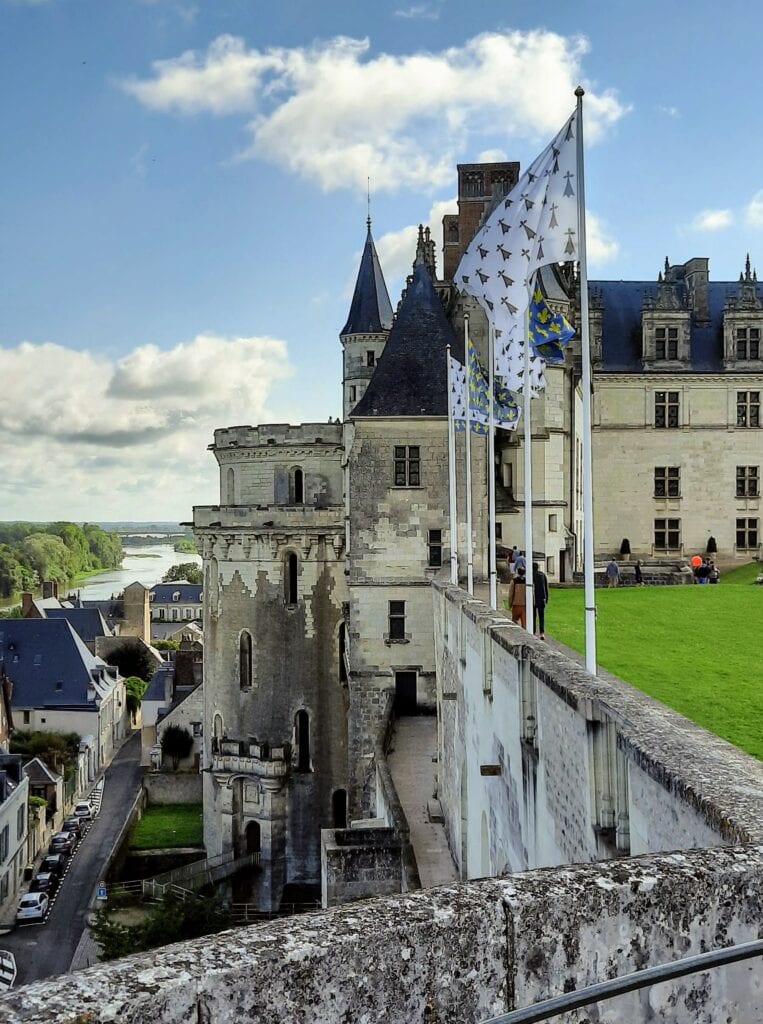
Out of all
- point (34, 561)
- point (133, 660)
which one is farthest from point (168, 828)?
point (34, 561)

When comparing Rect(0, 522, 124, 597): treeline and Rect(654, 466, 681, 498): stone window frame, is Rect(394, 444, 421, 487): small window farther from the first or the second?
Rect(0, 522, 124, 597): treeline

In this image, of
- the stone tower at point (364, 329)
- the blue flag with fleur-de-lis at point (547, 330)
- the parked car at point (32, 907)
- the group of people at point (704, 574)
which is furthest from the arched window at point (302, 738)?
the blue flag with fleur-de-lis at point (547, 330)

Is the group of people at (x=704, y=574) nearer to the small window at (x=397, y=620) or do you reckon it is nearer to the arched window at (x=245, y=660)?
the small window at (x=397, y=620)

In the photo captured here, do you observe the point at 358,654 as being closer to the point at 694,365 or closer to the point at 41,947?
the point at 41,947

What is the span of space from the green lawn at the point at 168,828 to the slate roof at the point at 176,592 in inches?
2681

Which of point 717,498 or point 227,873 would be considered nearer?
point 227,873

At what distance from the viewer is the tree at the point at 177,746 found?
48656mm

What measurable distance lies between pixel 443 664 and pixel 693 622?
4972mm

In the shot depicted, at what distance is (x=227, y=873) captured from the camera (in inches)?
1180

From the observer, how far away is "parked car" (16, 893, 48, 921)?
106ft

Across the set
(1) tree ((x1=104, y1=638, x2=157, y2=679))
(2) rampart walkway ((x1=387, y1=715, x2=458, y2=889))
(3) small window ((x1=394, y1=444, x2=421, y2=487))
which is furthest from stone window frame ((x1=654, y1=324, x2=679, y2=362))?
(1) tree ((x1=104, y1=638, x2=157, y2=679))

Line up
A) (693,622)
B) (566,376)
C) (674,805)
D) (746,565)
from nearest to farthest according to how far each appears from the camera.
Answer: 1. (674,805)
2. (693,622)
3. (566,376)
4. (746,565)

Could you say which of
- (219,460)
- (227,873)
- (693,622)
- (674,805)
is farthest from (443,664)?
(219,460)

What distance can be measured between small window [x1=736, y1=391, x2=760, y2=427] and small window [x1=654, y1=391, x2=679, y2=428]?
226cm
